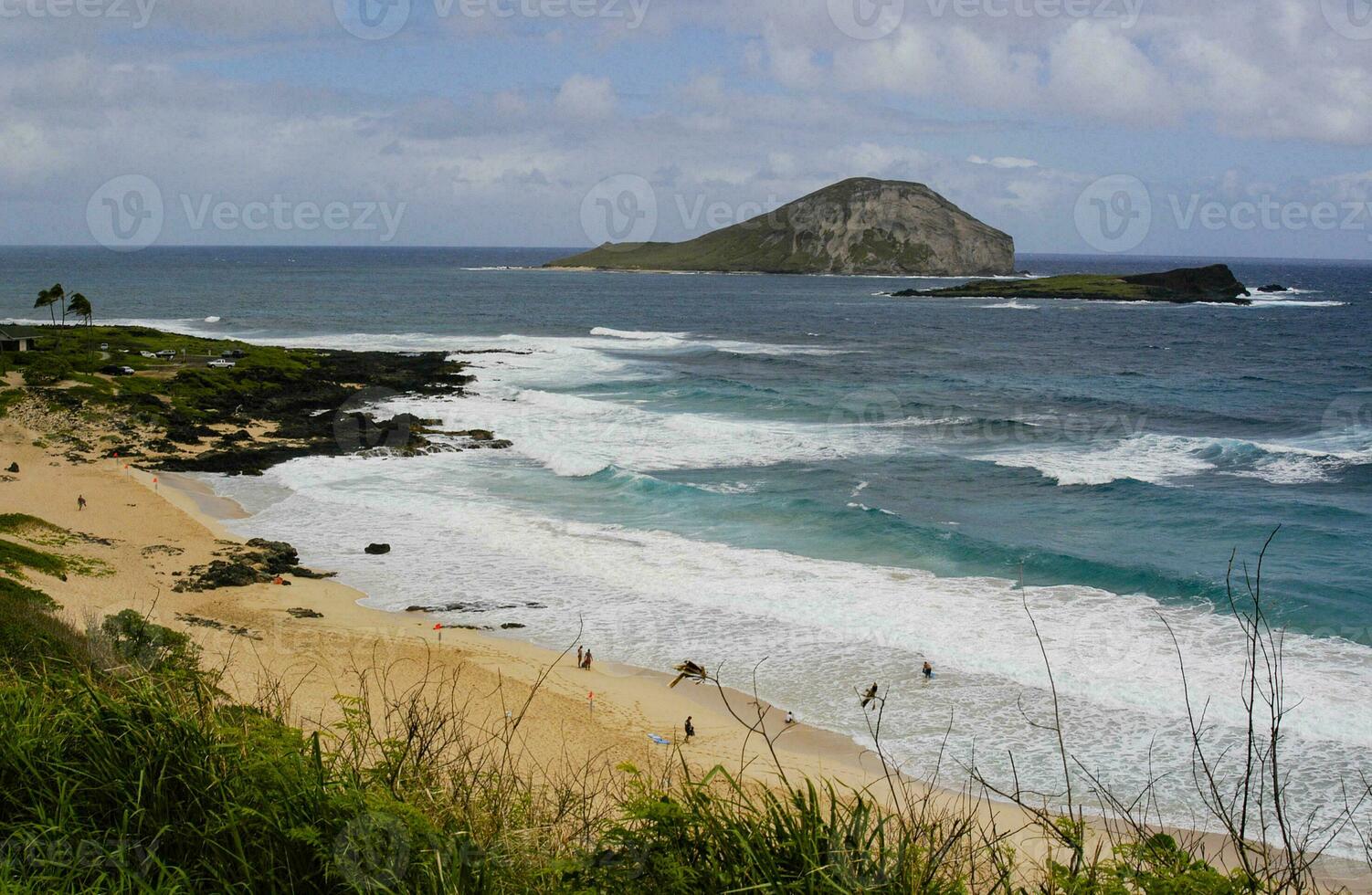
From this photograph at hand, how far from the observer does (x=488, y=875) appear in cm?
398

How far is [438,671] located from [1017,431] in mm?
26873

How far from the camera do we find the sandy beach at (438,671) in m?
14.1

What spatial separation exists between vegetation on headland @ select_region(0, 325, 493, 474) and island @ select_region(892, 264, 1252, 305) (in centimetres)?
8254

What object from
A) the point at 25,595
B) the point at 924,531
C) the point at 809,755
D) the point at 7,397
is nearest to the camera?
the point at 809,755

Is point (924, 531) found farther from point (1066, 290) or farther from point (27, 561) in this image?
point (1066, 290)

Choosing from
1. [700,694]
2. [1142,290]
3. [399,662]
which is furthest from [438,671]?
[1142,290]

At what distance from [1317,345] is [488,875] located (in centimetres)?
7618

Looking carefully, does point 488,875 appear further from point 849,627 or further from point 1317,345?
point 1317,345

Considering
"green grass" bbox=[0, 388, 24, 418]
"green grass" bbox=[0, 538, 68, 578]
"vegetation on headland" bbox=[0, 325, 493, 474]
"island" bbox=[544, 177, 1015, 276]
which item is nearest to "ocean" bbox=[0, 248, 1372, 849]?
"vegetation on headland" bbox=[0, 325, 493, 474]

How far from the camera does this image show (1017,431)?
37594mm

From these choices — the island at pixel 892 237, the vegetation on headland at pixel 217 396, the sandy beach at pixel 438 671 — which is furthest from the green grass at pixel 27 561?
the island at pixel 892 237

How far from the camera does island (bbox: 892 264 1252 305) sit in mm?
110350

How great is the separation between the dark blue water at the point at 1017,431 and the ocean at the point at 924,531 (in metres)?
0.17

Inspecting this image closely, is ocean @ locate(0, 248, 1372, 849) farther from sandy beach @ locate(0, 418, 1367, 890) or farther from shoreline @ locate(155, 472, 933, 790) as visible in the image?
sandy beach @ locate(0, 418, 1367, 890)
